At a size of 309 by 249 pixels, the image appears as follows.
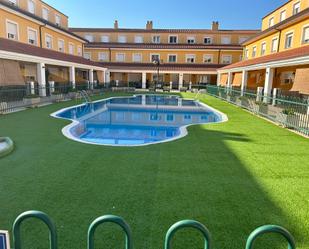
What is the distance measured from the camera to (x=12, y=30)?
22.1 meters

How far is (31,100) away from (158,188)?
16082 mm

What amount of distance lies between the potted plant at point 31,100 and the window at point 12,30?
7.68 m

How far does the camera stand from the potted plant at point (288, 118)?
37.1 ft

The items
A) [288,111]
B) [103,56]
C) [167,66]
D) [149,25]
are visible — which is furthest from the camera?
[149,25]

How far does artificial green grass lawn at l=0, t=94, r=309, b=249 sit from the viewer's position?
11.8ft

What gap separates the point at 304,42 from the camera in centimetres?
2017

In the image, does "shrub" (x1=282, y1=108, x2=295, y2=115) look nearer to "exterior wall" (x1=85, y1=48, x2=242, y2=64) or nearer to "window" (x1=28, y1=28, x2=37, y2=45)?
"window" (x1=28, y1=28, x2=37, y2=45)

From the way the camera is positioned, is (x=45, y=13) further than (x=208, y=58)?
No

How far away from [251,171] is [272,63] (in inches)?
591

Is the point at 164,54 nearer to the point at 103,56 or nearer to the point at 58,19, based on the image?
the point at 103,56

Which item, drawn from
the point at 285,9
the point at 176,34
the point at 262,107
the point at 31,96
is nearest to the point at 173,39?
the point at 176,34

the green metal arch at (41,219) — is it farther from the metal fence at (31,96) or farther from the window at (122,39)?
the window at (122,39)

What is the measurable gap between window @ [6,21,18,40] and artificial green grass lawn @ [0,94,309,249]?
17218 millimetres

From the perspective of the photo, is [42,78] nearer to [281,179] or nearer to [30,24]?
[30,24]
